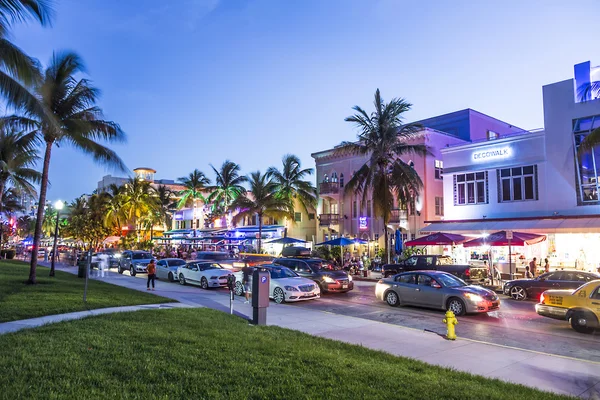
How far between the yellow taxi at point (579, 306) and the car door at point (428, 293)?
3283 millimetres

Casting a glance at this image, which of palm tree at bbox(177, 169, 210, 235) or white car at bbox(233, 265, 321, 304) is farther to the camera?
palm tree at bbox(177, 169, 210, 235)

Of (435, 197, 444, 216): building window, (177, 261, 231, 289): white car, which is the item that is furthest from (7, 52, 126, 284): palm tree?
(435, 197, 444, 216): building window

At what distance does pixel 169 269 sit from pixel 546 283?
61.5 ft

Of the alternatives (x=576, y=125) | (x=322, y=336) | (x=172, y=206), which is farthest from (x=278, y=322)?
(x=172, y=206)

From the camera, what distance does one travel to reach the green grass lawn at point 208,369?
19.3 ft

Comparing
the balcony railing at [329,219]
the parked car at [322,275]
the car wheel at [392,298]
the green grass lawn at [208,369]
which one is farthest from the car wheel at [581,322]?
the balcony railing at [329,219]

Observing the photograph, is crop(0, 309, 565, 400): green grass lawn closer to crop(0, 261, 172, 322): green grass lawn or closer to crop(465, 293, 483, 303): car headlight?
crop(0, 261, 172, 322): green grass lawn

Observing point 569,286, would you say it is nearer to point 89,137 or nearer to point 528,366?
point 528,366

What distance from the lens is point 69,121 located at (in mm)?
19375

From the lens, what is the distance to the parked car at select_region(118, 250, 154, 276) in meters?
29.5

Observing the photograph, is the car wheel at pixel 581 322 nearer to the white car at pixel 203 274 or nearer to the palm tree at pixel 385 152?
the white car at pixel 203 274

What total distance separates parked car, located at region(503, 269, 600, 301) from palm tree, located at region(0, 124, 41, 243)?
21.6 m

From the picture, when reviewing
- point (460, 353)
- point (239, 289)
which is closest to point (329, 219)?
point (239, 289)

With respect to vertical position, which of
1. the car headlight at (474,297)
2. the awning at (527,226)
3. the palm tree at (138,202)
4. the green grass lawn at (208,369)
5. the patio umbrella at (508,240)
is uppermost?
the palm tree at (138,202)
